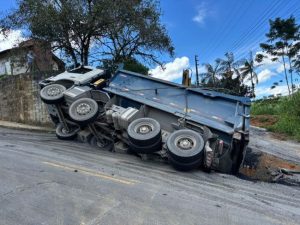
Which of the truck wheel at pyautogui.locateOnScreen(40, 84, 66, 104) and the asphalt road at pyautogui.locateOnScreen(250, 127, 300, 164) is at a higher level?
the truck wheel at pyautogui.locateOnScreen(40, 84, 66, 104)

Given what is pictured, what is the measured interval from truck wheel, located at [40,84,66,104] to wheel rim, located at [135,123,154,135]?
317cm

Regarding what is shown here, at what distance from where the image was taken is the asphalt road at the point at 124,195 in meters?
5.18

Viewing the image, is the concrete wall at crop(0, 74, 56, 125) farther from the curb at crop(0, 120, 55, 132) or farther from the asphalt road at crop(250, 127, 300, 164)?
the asphalt road at crop(250, 127, 300, 164)

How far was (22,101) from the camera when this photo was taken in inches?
714

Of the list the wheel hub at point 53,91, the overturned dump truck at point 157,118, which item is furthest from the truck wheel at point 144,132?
the wheel hub at point 53,91

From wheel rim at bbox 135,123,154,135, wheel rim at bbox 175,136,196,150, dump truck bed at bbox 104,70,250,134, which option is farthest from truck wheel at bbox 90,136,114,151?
wheel rim at bbox 175,136,196,150

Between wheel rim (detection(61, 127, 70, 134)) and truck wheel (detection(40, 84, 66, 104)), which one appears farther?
wheel rim (detection(61, 127, 70, 134))

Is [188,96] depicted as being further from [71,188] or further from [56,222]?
[56,222]

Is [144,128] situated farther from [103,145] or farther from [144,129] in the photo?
[103,145]

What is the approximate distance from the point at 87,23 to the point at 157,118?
8.67 meters

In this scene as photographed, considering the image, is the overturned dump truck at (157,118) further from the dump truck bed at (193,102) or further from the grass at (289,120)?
the grass at (289,120)

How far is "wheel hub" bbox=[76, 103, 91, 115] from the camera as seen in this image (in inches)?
427

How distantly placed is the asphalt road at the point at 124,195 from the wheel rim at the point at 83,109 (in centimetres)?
168

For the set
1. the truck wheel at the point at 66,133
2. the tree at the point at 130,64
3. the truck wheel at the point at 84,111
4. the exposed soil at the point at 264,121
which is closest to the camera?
the truck wheel at the point at 84,111
